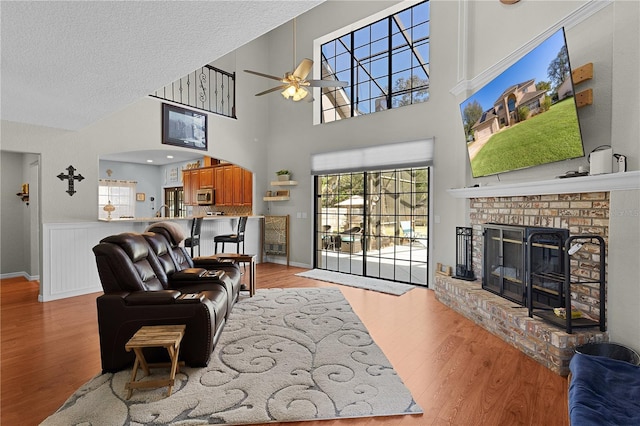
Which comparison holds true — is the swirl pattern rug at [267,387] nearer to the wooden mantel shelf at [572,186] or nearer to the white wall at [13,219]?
the wooden mantel shelf at [572,186]

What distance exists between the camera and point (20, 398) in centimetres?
216

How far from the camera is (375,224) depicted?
233 inches

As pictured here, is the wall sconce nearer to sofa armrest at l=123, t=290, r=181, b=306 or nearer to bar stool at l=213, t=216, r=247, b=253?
bar stool at l=213, t=216, r=247, b=253

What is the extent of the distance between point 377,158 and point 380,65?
1879mm

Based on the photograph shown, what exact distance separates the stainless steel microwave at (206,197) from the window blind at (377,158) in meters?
3.29

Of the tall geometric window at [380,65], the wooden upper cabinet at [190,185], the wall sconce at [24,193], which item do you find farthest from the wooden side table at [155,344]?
the wooden upper cabinet at [190,185]

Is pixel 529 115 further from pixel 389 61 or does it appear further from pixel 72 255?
pixel 72 255

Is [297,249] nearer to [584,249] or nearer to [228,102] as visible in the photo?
[228,102]

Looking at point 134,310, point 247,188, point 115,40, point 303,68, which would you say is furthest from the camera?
point 247,188

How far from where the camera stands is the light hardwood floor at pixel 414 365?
2.01 m

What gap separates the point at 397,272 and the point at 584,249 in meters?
3.23

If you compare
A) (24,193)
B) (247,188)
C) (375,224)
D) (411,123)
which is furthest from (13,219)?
(411,123)

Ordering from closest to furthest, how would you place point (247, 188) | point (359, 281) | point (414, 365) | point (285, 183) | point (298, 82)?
point (414, 365) < point (298, 82) < point (359, 281) < point (285, 183) < point (247, 188)

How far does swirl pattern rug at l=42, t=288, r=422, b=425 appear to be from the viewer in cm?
195
